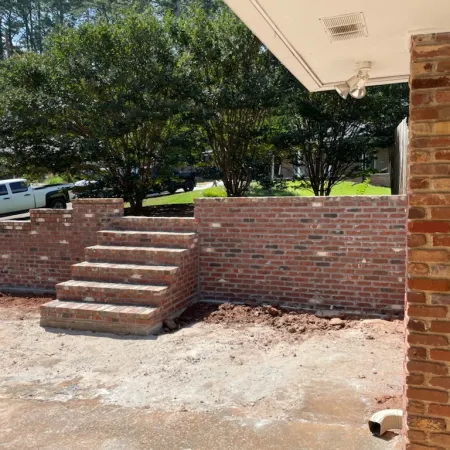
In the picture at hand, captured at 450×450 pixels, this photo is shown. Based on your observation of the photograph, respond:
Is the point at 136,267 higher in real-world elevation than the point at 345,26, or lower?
lower

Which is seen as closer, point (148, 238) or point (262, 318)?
point (262, 318)

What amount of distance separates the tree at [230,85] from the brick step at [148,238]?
175 inches

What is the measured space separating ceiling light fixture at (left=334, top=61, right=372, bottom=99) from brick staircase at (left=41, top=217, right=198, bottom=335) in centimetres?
361

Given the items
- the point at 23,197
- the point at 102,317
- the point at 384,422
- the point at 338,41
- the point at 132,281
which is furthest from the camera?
the point at 23,197

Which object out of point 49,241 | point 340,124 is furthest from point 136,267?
point 340,124

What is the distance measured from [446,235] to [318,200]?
14.3 feet

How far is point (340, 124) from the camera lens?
11.7 metres

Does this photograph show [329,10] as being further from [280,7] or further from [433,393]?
[433,393]

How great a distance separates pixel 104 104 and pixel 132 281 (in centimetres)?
545

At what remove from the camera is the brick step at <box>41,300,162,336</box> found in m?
5.92

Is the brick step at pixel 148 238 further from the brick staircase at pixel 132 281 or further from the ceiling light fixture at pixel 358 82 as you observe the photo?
the ceiling light fixture at pixel 358 82

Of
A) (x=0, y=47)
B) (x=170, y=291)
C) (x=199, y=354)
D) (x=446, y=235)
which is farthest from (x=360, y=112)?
(x=0, y=47)

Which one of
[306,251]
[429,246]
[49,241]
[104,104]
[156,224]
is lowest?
[306,251]

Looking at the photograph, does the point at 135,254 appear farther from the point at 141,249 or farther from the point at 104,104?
the point at 104,104
